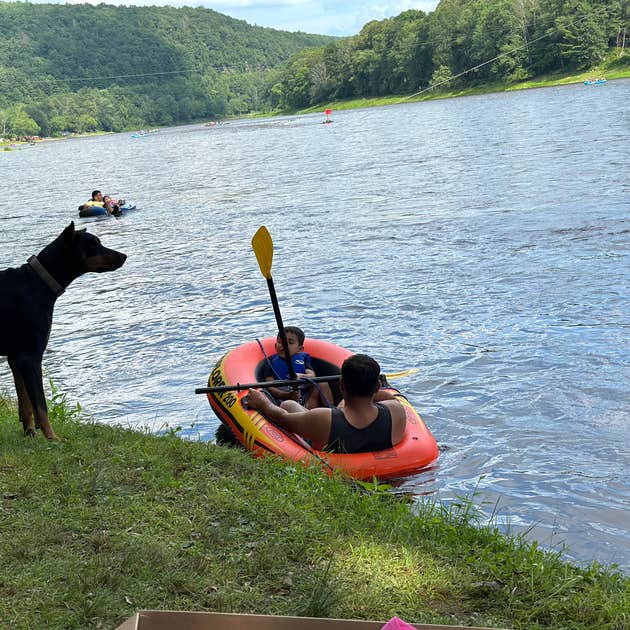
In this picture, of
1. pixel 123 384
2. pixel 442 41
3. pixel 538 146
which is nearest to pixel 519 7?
pixel 442 41

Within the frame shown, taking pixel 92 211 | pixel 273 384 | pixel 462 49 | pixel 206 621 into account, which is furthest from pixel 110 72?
pixel 206 621

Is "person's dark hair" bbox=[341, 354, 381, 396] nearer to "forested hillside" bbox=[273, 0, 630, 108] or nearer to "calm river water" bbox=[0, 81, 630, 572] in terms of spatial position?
"calm river water" bbox=[0, 81, 630, 572]

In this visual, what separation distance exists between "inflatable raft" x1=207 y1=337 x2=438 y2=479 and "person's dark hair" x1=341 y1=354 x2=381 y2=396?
1.65ft

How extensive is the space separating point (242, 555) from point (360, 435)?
2.34 m

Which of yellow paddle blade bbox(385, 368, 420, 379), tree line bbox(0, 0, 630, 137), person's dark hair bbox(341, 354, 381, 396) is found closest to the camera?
person's dark hair bbox(341, 354, 381, 396)

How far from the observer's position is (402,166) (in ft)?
90.3

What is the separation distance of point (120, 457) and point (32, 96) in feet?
532

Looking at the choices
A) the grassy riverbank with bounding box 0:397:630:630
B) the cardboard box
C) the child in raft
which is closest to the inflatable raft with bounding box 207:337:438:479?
the child in raft

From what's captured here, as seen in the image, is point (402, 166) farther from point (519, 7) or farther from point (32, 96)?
point (32, 96)

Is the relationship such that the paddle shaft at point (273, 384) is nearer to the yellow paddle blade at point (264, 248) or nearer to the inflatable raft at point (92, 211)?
the yellow paddle blade at point (264, 248)

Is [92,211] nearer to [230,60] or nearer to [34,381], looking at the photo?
[34,381]

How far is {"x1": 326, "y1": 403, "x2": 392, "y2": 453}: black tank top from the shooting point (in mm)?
5789

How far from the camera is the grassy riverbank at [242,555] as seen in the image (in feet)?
10.4

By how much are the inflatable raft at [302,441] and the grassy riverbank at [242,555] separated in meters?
0.86
